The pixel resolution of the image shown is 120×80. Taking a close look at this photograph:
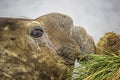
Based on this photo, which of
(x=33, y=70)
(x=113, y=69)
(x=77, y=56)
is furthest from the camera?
(x=77, y=56)

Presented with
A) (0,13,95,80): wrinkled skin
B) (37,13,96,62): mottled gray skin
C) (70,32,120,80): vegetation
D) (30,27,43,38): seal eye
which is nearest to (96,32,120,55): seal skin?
(37,13,96,62): mottled gray skin

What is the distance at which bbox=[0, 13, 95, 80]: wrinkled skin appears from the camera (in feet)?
24.5

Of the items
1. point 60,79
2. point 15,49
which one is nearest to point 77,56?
point 60,79

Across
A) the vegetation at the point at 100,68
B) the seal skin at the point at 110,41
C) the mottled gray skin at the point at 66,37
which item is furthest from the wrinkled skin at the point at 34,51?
the seal skin at the point at 110,41

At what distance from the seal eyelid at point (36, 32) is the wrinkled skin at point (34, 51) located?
1.3 inches

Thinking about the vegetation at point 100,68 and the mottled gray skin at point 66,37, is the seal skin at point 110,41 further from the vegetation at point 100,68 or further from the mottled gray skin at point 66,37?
the vegetation at point 100,68

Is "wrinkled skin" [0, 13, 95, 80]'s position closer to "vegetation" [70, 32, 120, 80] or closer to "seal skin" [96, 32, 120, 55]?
"vegetation" [70, 32, 120, 80]

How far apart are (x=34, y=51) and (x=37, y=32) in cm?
45

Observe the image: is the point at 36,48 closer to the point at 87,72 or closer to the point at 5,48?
the point at 5,48

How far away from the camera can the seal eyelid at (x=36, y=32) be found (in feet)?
26.0

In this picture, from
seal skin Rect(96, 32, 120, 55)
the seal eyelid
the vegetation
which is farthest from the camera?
seal skin Rect(96, 32, 120, 55)

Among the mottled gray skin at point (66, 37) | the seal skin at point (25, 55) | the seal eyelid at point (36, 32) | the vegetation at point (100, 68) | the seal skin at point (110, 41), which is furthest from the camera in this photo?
the seal skin at point (110, 41)

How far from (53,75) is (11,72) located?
881 millimetres

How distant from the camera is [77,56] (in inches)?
335
